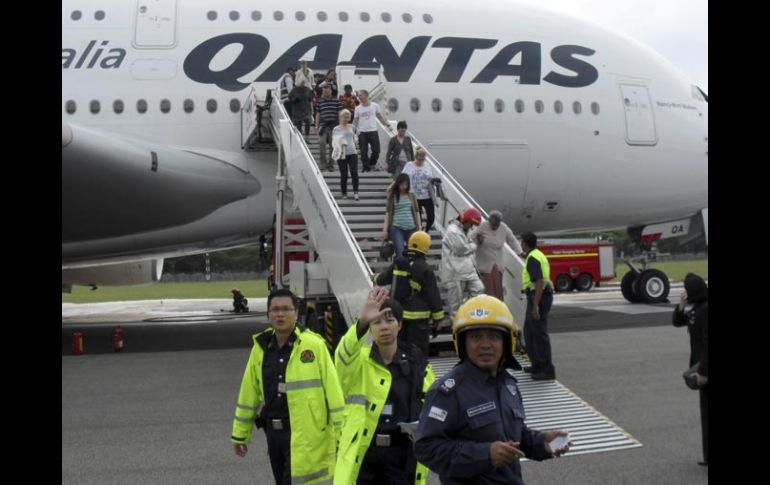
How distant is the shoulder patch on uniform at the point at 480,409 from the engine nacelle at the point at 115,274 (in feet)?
61.7

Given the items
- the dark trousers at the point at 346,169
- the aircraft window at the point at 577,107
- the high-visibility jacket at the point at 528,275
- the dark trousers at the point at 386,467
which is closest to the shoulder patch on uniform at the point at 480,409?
the dark trousers at the point at 386,467

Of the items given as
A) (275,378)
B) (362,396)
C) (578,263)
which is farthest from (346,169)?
(578,263)

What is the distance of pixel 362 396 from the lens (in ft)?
12.1

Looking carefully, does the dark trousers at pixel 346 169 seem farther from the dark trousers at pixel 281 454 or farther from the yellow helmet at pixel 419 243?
the dark trousers at pixel 281 454

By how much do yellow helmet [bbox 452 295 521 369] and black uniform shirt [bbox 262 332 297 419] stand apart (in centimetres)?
154

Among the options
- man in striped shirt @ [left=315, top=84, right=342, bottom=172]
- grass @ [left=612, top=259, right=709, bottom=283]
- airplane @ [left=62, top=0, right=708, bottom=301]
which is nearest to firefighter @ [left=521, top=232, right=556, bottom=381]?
man in striped shirt @ [left=315, top=84, right=342, bottom=172]

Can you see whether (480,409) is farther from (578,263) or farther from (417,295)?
(578,263)

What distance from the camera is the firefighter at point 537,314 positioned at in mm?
7887

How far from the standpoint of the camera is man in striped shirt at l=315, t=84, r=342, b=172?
440 inches
